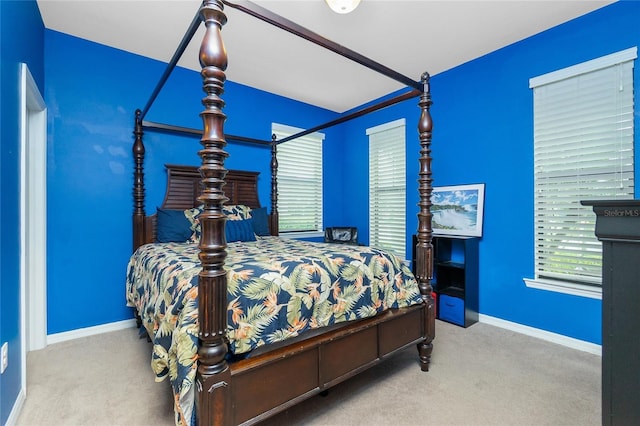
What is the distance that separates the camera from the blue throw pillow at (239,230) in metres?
2.96

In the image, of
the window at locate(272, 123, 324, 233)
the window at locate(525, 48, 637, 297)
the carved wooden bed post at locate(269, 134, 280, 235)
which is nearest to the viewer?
the window at locate(525, 48, 637, 297)

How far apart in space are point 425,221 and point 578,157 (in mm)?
1595

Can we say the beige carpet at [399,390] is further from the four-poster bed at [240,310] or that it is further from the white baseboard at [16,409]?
the four-poster bed at [240,310]

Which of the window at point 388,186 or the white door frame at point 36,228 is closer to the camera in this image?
the white door frame at point 36,228

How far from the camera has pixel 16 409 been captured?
5.36ft

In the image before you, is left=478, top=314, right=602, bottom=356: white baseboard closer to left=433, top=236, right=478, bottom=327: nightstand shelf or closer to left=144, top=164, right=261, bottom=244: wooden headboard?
left=433, top=236, right=478, bottom=327: nightstand shelf

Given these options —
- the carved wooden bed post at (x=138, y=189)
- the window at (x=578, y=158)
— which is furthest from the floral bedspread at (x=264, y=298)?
the window at (x=578, y=158)

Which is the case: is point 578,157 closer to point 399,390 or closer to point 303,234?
point 399,390

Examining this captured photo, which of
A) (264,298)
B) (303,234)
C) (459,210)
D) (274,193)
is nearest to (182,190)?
(274,193)

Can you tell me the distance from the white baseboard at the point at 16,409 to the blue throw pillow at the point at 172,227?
4.63ft

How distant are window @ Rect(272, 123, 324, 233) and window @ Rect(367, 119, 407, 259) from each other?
0.81 meters

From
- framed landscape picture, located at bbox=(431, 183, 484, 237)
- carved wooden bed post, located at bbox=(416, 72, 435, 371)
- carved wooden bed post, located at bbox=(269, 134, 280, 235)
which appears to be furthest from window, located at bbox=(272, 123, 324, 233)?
carved wooden bed post, located at bbox=(416, 72, 435, 371)

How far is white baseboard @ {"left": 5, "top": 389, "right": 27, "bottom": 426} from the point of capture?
154cm

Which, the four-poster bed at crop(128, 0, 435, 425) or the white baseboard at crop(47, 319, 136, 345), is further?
the white baseboard at crop(47, 319, 136, 345)
